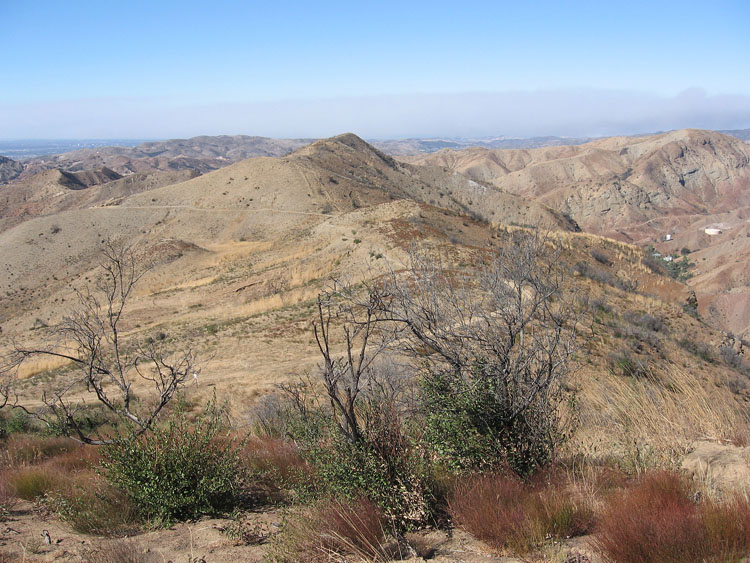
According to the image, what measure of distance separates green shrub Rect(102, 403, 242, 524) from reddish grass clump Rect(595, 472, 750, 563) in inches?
119

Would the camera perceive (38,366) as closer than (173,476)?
No

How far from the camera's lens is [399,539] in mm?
3229

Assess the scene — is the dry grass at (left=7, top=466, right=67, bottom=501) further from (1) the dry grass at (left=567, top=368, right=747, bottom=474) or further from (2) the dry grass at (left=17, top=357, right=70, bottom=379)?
(2) the dry grass at (left=17, top=357, right=70, bottom=379)

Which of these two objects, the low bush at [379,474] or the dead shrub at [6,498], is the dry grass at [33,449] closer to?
the dead shrub at [6,498]

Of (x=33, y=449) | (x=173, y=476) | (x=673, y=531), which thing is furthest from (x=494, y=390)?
(x=33, y=449)

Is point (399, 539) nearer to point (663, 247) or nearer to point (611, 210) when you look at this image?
point (663, 247)

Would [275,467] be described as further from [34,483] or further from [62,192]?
[62,192]

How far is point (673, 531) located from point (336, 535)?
2.01m

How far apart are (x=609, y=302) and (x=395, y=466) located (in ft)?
50.5

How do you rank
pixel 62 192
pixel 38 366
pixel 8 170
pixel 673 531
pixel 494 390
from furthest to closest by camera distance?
1. pixel 8 170
2. pixel 62 192
3. pixel 38 366
4. pixel 494 390
5. pixel 673 531

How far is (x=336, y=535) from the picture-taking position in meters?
3.14

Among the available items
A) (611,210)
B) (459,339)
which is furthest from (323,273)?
(611,210)

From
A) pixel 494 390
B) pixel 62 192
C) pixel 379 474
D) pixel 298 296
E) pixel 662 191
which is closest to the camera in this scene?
pixel 379 474

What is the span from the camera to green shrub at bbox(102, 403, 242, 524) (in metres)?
3.96
